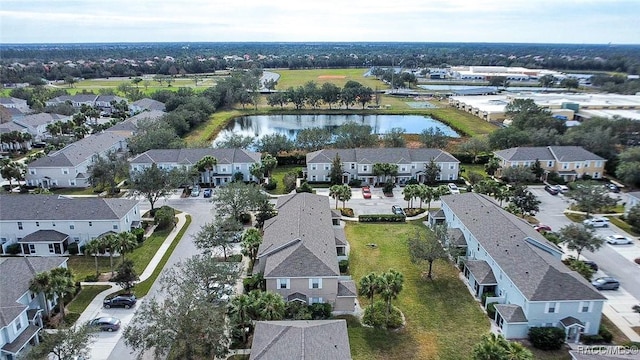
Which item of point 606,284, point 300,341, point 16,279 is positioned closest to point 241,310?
point 300,341

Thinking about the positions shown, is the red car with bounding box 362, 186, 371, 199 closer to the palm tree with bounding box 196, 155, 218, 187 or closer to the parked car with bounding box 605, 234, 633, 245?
the palm tree with bounding box 196, 155, 218, 187

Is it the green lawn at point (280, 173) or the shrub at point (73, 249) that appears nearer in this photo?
the shrub at point (73, 249)

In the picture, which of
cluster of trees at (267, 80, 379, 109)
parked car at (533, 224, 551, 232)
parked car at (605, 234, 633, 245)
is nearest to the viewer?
parked car at (605, 234, 633, 245)

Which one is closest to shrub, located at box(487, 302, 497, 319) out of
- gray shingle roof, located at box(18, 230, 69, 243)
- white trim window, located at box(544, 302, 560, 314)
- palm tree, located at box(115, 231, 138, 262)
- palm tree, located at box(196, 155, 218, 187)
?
white trim window, located at box(544, 302, 560, 314)

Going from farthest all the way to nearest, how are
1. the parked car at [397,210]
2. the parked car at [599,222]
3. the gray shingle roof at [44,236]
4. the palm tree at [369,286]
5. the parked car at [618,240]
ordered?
the parked car at [397,210]
the parked car at [599,222]
the parked car at [618,240]
the gray shingle roof at [44,236]
the palm tree at [369,286]

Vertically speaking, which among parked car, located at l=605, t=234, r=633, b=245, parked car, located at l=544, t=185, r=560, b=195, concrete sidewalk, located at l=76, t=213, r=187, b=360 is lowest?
concrete sidewalk, located at l=76, t=213, r=187, b=360

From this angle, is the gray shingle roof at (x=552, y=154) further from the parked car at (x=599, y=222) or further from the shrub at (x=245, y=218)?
the shrub at (x=245, y=218)

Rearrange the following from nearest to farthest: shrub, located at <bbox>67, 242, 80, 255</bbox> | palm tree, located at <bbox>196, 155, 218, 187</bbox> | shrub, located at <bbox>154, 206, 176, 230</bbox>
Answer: shrub, located at <bbox>67, 242, 80, 255</bbox>, shrub, located at <bbox>154, 206, 176, 230</bbox>, palm tree, located at <bbox>196, 155, 218, 187</bbox>

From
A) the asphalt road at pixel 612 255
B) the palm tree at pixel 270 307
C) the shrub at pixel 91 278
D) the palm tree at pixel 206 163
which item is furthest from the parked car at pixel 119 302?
the asphalt road at pixel 612 255
